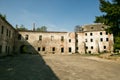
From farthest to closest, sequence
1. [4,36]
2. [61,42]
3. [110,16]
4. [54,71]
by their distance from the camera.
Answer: [61,42] < [110,16] < [4,36] < [54,71]

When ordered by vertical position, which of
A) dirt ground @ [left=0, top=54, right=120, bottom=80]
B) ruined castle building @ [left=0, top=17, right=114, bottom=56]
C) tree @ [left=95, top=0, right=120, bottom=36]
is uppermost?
tree @ [left=95, top=0, right=120, bottom=36]

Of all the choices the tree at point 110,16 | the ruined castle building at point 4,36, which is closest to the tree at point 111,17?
the tree at point 110,16

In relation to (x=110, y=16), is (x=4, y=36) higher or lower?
lower

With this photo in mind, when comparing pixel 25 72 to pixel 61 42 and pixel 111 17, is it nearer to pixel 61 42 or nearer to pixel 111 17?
pixel 111 17

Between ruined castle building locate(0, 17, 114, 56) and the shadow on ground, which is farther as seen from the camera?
ruined castle building locate(0, 17, 114, 56)

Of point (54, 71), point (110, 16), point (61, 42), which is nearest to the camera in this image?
point (54, 71)

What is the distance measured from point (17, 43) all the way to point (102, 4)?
83.3 feet

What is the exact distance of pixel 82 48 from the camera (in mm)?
53969

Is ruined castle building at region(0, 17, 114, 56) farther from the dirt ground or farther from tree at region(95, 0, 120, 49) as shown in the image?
the dirt ground

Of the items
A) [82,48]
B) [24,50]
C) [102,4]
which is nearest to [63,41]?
[82,48]

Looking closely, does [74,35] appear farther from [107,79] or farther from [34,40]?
[107,79]

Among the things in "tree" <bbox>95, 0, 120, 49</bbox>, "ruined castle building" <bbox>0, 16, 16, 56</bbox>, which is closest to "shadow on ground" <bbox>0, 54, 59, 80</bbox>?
"ruined castle building" <bbox>0, 16, 16, 56</bbox>

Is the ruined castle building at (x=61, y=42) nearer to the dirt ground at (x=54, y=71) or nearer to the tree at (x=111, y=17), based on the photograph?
the tree at (x=111, y=17)

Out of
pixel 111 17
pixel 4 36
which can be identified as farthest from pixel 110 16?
pixel 4 36
